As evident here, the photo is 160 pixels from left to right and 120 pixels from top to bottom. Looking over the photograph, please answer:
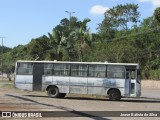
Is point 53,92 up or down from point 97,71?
down

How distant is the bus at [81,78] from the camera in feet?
101

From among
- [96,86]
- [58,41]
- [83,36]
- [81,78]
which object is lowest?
[96,86]

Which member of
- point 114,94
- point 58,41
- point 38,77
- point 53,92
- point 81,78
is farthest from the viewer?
point 58,41

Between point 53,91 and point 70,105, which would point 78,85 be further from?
point 70,105

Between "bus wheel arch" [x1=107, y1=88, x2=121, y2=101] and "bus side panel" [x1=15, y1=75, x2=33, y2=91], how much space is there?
6070 mm

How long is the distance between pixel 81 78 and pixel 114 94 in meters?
2.67

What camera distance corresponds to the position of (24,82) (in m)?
33.3

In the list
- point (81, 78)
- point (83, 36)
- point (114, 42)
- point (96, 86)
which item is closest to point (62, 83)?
point (81, 78)

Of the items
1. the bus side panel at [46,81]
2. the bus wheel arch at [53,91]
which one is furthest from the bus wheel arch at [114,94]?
the bus side panel at [46,81]

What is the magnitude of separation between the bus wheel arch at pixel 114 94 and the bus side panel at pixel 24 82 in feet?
19.9

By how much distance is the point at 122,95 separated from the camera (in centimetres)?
3095

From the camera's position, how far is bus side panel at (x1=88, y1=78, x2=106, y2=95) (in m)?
31.3

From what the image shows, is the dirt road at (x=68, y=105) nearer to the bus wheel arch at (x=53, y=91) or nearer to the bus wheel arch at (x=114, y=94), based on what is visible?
the bus wheel arch at (x=114, y=94)

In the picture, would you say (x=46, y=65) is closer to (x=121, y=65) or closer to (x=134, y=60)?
(x=121, y=65)
